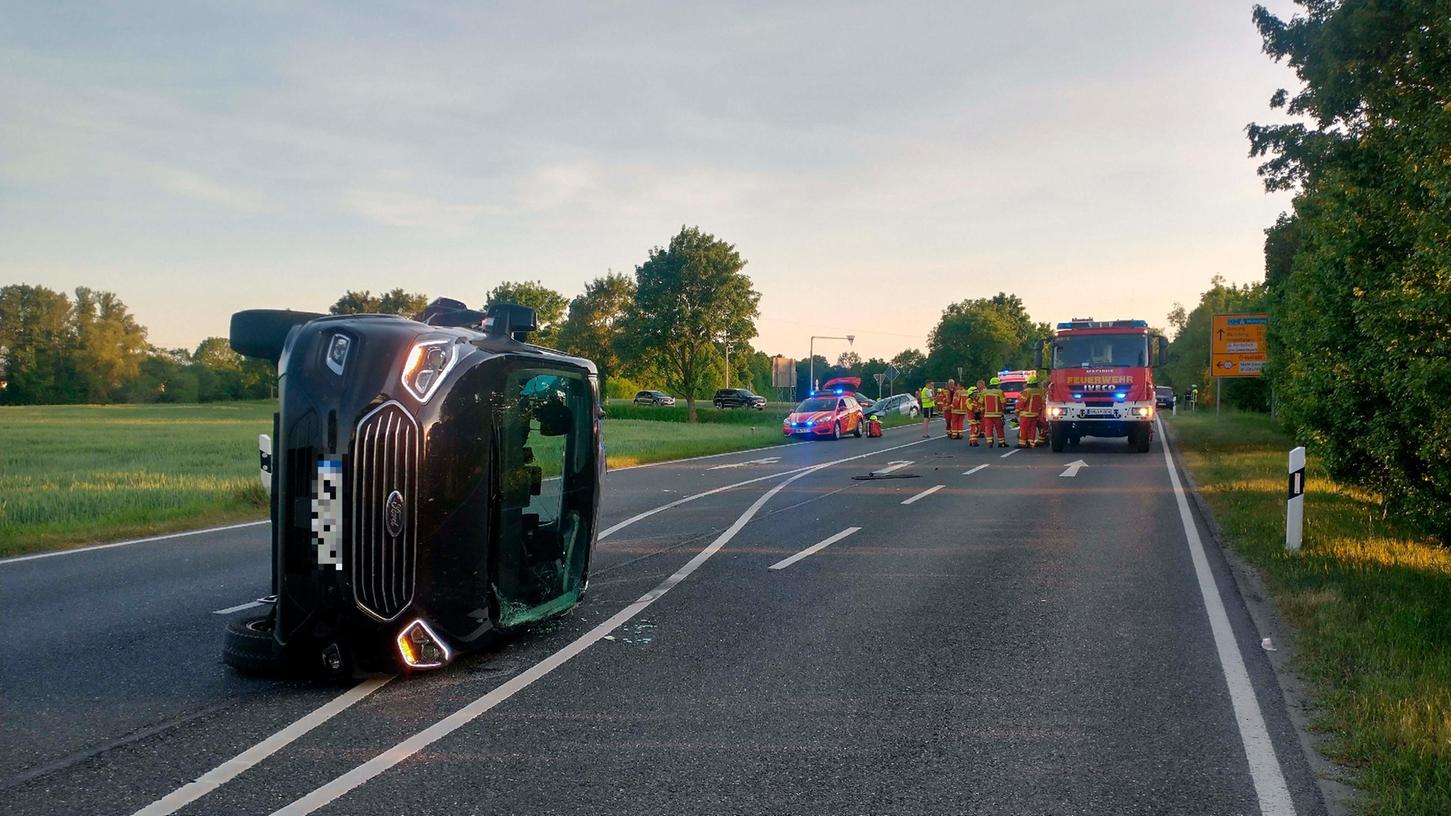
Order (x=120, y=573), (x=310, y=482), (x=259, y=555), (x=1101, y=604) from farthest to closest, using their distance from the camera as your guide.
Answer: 1. (x=259, y=555)
2. (x=120, y=573)
3. (x=1101, y=604)
4. (x=310, y=482)

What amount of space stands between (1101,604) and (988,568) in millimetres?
1644

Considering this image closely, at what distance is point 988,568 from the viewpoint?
374 inches

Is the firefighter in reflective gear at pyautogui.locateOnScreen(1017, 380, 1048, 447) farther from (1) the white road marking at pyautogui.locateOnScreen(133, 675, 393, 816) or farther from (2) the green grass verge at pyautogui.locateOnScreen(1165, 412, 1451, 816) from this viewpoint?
(1) the white road marking at pyautogui.locateOnScreen(133, 675, 393, 816)

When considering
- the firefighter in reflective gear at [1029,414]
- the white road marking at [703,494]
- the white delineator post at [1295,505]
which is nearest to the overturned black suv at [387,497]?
the white road marking at [703,494]

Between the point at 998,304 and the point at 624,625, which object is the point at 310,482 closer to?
the point at 624,625

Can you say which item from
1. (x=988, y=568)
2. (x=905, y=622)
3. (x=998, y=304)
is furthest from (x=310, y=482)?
(x=998, y=304)

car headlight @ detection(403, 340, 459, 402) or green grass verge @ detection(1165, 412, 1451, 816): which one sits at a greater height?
car headlight @ detection(403, 340, 459, 402)

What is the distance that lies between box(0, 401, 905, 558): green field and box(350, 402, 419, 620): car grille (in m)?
7.51

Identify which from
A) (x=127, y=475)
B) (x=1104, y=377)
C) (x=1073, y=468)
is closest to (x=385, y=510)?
(x=127, y=475)

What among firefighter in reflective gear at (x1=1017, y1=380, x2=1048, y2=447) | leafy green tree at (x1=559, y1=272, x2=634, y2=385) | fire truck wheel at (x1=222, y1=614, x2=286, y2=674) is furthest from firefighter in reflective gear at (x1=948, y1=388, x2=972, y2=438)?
leafy green tree at (x1=559, y1=272, x2=634, y2=385)

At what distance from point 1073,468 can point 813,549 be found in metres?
12.7

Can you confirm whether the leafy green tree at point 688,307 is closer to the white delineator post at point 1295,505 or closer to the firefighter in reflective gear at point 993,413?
the firefighter in reflective gear at point 993,413

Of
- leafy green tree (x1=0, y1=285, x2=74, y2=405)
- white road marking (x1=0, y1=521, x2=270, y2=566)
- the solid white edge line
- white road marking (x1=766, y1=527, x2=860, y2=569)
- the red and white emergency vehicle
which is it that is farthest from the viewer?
leafy green tree (x1=0, y1=285, x2=74, y2=405)

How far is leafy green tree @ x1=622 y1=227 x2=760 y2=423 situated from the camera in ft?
193
